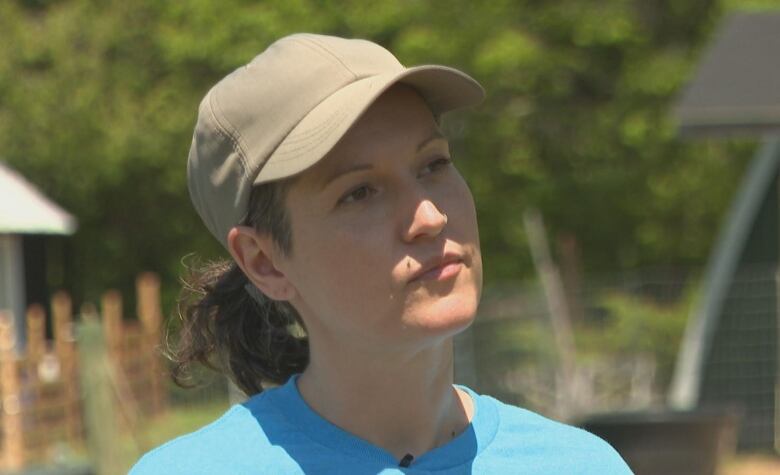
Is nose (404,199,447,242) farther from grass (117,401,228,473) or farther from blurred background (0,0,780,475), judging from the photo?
blurred background (0,0,780,475)

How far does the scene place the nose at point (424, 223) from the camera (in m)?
2.02

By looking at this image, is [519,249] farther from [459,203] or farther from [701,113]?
[459,203]

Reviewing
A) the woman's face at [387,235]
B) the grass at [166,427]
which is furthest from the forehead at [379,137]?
the grass at [166,427]

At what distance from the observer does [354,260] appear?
6.64 feet

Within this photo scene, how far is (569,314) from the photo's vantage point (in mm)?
15352

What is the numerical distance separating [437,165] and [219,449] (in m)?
0.47

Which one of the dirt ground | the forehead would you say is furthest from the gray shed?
the forehead

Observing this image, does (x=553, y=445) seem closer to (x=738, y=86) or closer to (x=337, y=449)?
(x=337, y=449)

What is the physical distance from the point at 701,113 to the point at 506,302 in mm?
3210

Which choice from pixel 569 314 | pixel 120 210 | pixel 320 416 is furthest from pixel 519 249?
pixel 320 416

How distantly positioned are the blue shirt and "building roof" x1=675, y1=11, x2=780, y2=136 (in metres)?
8.78

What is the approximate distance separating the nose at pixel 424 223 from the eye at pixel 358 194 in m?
0.06

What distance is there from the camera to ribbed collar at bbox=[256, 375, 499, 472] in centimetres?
212

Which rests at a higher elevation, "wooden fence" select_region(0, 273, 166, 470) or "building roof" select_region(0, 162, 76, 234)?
"building roof" select_region(0, 162, 76, 234)
